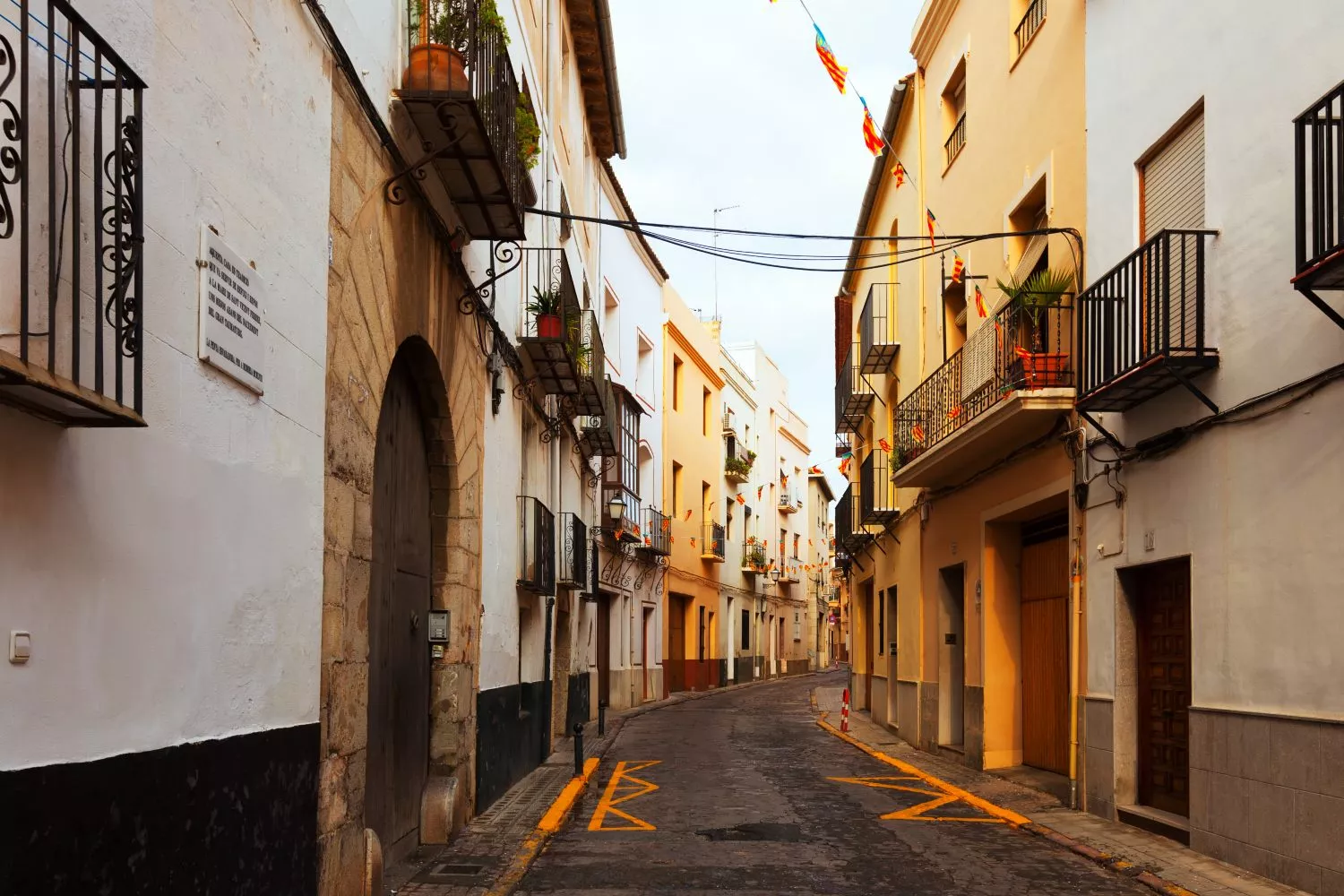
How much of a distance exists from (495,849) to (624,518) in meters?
16.3

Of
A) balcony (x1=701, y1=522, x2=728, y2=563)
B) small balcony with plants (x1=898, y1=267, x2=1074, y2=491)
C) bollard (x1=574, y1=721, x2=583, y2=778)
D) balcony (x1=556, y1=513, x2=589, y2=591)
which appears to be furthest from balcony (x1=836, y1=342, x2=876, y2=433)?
balcony (x1=701, y1=522, x2=728, y2=563)

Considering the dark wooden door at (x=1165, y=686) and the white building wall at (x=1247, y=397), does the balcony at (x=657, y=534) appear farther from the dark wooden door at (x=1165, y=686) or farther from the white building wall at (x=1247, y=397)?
the white building wall at (x=1247, y=397)

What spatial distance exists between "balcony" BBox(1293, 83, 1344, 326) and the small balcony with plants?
4.67 meters

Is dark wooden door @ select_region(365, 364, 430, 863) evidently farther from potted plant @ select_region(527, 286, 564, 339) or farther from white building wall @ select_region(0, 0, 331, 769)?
potted plant @ select_region(527, 286, 564, 339)

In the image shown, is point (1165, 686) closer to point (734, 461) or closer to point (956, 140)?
point (956, 140)

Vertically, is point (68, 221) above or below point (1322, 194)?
below

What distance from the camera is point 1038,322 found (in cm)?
1258

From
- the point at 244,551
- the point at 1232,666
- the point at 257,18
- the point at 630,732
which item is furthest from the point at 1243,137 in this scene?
the point at 630,732

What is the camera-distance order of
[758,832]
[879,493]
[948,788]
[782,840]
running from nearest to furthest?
1. [782,840]
2. [758,832]
3. [948,788]
4. [879,493]

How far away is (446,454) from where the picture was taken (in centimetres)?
1019

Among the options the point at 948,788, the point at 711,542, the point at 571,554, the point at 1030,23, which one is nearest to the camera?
the point at 948,788

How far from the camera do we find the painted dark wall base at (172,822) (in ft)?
11.8

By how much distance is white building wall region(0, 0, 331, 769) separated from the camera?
3775mm

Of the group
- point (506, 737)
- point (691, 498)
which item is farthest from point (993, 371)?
point (691, 498)
